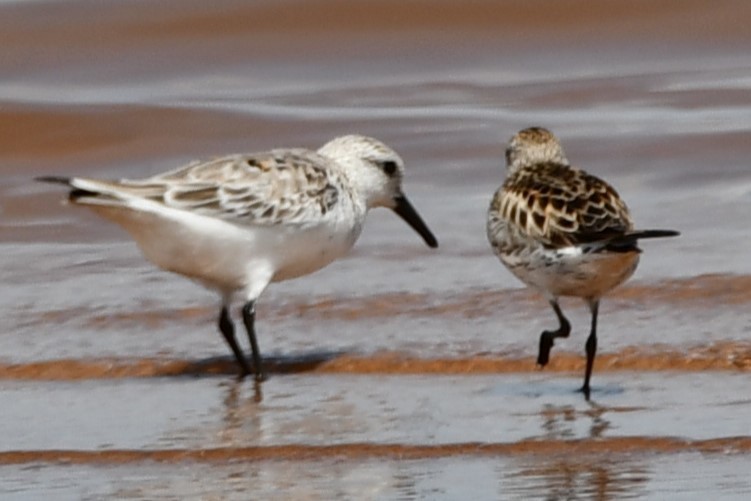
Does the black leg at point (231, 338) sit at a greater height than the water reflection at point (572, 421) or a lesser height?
lesser

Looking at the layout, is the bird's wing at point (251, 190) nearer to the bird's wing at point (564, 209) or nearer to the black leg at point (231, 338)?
the black leg at point (231, 338)

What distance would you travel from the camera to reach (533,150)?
26.0 ft

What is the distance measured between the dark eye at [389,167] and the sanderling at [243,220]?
0.32m

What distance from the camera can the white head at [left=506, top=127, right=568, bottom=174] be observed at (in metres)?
7.93

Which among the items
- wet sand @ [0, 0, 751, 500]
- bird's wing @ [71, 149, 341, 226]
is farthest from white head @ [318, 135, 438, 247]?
wet sand @ [0, 0, 751, 500]

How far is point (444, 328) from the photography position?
28.2 feet

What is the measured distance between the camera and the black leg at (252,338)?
7.99 m

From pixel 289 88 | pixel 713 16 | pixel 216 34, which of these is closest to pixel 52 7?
pixel 216 34

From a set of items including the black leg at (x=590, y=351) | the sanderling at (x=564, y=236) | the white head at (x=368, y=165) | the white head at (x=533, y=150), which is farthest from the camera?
the white head at (x=368, y=165)

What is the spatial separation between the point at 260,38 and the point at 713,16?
396 centimetres

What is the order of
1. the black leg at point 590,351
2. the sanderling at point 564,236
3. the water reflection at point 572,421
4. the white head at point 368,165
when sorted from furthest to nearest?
the white head at point 368,165
the black leg at point 590,351
the sanderling at point 564,236
the water reflection at point 572,421

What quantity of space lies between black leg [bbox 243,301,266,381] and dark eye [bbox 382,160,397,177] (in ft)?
3.23

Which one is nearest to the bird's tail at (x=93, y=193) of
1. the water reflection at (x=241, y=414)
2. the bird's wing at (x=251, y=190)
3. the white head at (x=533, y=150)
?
the bird's wing at (x=251, y=190)

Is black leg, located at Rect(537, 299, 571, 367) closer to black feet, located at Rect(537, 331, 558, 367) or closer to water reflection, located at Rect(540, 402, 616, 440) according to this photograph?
→ black feet, located at Rect(537, 331, 558, 367)
